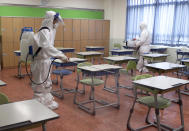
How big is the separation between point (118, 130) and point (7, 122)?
6.41 ft

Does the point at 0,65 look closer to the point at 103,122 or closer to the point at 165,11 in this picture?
the point at 103,122

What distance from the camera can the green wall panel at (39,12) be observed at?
8.20 meters

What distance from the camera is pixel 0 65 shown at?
299 inches

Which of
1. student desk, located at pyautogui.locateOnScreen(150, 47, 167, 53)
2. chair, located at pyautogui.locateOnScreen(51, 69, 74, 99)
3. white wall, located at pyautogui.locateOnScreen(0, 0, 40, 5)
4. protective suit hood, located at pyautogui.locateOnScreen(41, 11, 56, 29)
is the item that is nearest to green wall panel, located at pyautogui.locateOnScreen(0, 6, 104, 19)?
Result: white wall, located at pyautogui.locateOnScreen(0, 0, 40, 5)

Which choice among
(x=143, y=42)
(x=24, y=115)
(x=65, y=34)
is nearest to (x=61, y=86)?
(x=24, y=115)

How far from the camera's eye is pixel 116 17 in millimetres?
10422

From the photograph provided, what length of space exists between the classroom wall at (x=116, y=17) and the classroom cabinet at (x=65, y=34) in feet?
1.09

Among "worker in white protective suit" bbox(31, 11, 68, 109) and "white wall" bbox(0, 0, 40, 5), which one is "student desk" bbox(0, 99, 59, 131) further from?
"white wall" bbox(0, 0, 40, 5)

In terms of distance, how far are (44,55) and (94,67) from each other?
99 cm

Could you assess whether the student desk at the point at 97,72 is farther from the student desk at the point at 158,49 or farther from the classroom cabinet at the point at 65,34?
the classroom cabinet at the point at 65,34

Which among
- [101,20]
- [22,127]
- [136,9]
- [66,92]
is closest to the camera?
[22,127]

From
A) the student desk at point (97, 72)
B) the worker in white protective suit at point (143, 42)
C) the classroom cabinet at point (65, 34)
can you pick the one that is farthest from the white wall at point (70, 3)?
the student desk at point (97, 72)

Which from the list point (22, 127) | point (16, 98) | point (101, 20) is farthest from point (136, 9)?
point (22, 127)

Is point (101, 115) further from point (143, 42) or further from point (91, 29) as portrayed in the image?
point (91, 29)
